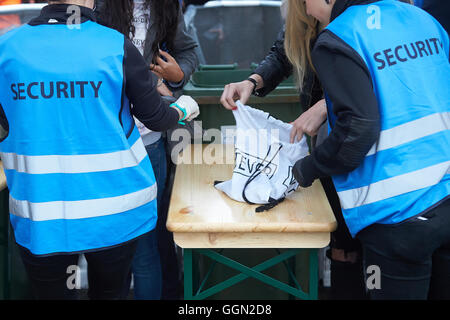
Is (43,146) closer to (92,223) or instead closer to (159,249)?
(92,223)

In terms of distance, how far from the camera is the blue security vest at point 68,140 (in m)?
1.32

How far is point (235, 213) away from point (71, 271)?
531 mm

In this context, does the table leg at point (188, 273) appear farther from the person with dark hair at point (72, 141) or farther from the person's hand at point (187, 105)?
the person's hand at point (187, 105)

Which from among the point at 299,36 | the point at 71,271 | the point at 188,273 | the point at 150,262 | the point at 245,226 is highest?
the point at 299,36

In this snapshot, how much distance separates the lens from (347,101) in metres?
1.27

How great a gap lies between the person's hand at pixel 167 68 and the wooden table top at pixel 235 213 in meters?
0.40

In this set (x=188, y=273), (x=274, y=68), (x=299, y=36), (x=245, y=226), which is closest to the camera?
(x=245, y=226)

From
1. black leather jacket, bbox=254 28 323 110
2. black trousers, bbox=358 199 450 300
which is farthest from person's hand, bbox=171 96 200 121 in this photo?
black trousers, bbox=358 199 450 300

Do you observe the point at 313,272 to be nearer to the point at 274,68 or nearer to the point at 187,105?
the point at 187,105

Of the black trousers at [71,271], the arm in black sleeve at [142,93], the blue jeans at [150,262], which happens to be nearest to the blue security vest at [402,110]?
the arm in black sleeve at [142,93]

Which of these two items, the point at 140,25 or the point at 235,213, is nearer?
the point at 235,213

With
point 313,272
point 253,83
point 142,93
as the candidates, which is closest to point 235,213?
point 313,272

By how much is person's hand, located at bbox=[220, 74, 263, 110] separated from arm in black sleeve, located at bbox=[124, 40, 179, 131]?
1.20 feet
